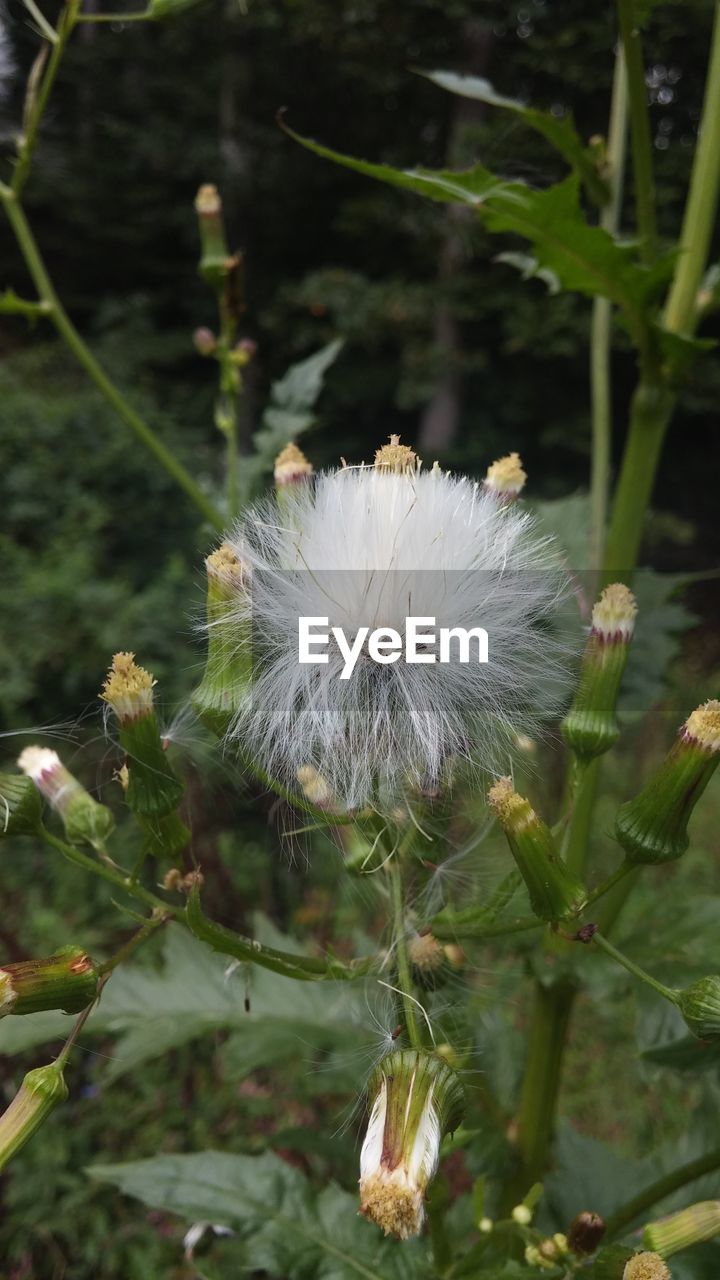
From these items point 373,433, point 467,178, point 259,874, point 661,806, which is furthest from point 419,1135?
point 373,433

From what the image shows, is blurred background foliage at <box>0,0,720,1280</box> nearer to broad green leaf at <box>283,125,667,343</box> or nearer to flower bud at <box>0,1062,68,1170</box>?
flower bud at <box>0,1062,68,1170</box>

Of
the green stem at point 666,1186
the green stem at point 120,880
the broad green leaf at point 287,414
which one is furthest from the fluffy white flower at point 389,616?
the broad green leaf at point 287,414

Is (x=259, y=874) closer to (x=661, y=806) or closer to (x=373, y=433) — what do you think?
(x=661, y=806)

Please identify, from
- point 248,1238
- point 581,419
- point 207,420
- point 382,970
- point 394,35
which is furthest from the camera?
point 207,420

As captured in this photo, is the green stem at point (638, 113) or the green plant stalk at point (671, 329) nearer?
the green stem at point (638, 113)

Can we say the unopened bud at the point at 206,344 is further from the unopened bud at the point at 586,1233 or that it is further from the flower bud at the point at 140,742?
the unopened bud at the point at 586,1233

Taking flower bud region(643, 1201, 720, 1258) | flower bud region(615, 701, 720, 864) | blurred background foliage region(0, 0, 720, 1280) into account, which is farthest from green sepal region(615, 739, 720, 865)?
flower bud region(643, 1201, 720, 1258)
